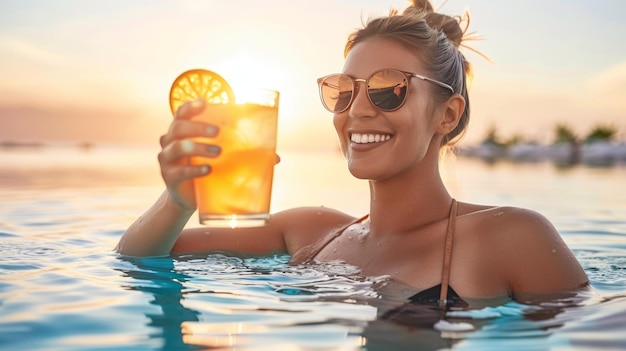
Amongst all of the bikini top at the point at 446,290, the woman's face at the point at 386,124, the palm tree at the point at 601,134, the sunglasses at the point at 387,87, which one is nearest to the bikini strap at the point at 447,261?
the bikini top at the point at 446,290

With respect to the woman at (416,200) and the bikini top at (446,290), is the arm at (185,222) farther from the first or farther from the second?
the bikini top at (446,290)

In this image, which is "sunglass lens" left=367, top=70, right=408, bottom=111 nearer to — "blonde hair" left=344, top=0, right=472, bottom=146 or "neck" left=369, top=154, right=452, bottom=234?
"blonde hair" left=344, top=0, right=472, bottom=146

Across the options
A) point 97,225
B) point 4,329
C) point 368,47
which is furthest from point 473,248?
point 97,225

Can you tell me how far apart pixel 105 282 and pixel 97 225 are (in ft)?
9.92

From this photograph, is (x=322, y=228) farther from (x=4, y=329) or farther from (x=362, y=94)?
(x=4, y=329)

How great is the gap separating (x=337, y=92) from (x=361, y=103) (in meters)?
0.23

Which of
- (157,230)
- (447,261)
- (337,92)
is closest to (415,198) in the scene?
(447,261)

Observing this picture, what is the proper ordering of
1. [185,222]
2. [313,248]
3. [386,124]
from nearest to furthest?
1. [386,124]
2. [185,222]
3. [313,248]

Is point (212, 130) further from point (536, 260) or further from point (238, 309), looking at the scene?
point (536, 260)

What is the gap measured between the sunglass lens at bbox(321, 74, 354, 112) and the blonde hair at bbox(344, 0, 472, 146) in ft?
0.94

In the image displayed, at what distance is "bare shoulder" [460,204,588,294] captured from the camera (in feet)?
10.9

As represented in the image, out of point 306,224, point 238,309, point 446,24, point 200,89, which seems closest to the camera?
point 200,89

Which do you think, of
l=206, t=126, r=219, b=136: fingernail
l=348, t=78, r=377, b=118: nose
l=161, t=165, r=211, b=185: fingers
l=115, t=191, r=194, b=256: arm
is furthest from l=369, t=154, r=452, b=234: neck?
l=206, t=126, r=219, b=136: fingernail

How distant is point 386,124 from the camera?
3.67 meters
